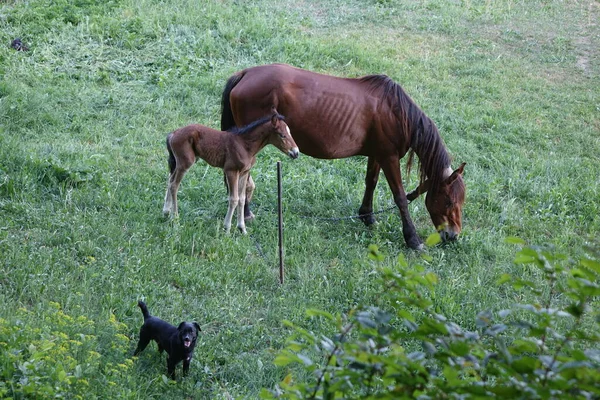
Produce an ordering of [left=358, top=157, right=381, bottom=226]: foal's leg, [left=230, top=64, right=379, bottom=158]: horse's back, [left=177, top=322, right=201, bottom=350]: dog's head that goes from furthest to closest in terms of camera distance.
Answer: [left=358, top=157, right=381, bottom=226]: foal's leg
[left=230, top=64, right=379, bottom=158]: horse's back
[left=177, top=322, right=201, bottom=350]: dog's head

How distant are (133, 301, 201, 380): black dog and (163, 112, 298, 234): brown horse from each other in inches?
98.8

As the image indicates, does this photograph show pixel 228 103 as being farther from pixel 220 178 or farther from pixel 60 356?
pixel 60 356

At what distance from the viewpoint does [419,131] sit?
8.26 meters

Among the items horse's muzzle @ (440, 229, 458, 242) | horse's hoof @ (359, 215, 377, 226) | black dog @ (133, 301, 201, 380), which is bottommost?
horse's hoof @ (359, 215, 377, 226)

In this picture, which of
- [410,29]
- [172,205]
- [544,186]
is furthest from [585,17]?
[172,205]

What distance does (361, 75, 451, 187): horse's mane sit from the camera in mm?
8234

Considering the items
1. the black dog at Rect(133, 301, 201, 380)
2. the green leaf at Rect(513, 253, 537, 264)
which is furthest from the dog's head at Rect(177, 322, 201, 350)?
the green leaf at Rect(513, 253, 537, 264)

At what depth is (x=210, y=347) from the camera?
5.88 meters

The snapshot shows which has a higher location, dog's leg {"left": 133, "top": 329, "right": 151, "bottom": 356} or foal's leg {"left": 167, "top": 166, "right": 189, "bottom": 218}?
foal's leg {"left": 167, "top": 166, "right": 189, "bottom": 218}

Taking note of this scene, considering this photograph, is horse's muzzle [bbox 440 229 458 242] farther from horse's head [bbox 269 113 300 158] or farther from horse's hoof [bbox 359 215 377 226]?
horse's head [bbox 269 113 300 158]

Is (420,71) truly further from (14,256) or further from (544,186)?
(14,256)

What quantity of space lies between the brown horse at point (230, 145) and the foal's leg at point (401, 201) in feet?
4.22

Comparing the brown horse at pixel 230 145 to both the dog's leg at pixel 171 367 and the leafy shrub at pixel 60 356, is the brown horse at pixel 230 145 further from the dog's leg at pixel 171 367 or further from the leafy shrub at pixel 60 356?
the dog's leg at pixel 171 367

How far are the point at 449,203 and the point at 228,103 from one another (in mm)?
2765
